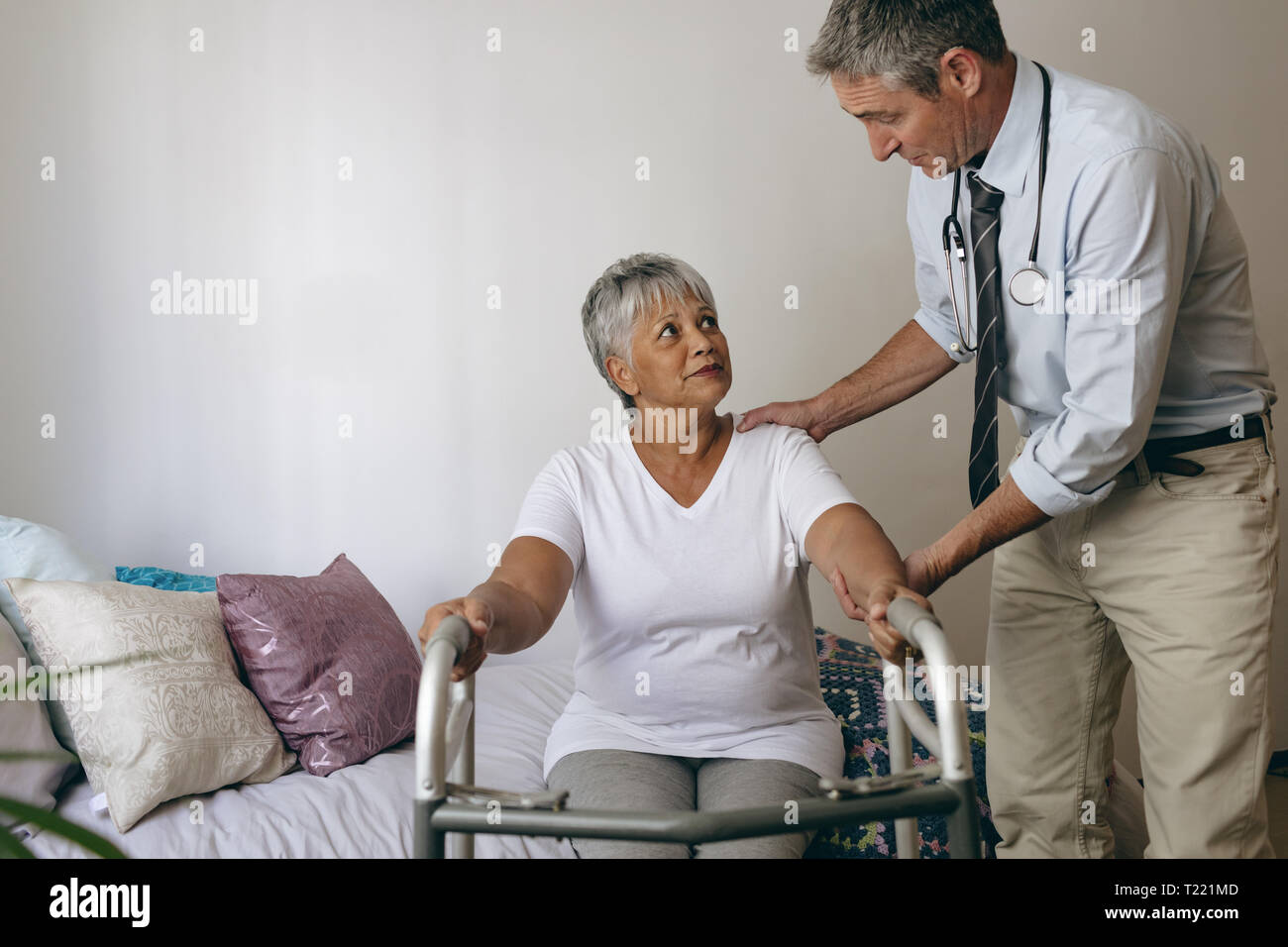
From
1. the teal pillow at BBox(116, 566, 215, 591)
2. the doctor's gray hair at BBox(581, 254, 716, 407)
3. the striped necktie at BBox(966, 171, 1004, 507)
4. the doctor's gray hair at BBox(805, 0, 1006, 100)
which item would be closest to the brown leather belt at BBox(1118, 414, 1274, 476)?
the striped necktie at BBox(966, 171, 1004, 507)

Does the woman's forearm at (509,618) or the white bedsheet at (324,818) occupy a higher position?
the woman's forearm at (509,618)

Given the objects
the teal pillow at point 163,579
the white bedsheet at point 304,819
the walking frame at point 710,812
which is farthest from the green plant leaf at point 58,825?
the teal pillow at point 163,579

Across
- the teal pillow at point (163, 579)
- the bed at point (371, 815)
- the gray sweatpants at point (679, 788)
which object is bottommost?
the bed at point (371, 815)

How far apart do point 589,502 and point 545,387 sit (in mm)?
1215

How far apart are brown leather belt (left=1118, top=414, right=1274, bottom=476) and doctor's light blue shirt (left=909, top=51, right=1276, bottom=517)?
14 mm

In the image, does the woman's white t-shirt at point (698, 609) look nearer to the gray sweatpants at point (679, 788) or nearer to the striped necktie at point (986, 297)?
the gray sweatpants at point (679, 788)

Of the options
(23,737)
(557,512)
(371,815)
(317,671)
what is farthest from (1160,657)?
(23,737)

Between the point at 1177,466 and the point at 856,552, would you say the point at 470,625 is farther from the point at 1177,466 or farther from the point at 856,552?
the point at 1177,466

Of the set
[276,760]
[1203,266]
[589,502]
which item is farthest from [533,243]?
[1203,266]

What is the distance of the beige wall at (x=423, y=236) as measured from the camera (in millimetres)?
2510

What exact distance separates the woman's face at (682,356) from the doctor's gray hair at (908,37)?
17.5 inches

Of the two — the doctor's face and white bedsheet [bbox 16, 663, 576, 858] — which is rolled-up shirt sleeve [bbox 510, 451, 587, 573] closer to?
white bedsheet [bbox 16, 663, 576, 858]

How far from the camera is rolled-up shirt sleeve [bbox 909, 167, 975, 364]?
1.77 meters
